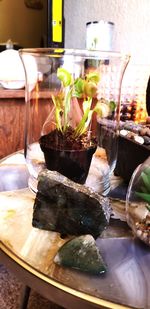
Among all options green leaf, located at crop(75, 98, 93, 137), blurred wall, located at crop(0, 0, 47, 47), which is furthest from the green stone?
blurred wall, located at crop(0, 0, 47, 47)

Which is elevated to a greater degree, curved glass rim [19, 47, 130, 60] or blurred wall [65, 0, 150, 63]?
blurred wall [65, 0, 150, 63]

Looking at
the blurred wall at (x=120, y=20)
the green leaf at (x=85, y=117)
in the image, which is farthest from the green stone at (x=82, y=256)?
the blurred wall at (x=120, y=20)

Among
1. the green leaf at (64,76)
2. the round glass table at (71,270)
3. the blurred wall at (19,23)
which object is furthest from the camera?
the blurred wall at (19,23)

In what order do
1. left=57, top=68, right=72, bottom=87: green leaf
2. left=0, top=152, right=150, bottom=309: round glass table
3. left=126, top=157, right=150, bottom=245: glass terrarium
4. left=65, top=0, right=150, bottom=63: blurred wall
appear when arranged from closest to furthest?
left=0, top=152, right=150, bottom=309: round glass table < left=126, top=157, right=150, bottom=245: glass terrarium < left=57, top=68, right=72, bottom=87: green leaf < left=65, top=0, right=150, bottom=63: blurred wall

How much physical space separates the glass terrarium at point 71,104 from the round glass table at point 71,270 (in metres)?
0.12

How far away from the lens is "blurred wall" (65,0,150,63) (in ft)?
4.52

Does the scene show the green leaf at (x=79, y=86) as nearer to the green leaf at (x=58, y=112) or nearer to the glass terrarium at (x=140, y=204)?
the green leaf at (x=58, y=112)

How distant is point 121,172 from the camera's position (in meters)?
0.69

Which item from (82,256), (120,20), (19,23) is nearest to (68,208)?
(82,256)

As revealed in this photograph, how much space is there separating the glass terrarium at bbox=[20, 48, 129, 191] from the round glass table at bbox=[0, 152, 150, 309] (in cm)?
12

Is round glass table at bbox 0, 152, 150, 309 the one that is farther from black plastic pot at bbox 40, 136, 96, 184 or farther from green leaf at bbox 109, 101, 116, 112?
green leaf at bbox 109, 101, 116, 112

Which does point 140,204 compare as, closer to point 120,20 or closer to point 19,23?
point 120,20

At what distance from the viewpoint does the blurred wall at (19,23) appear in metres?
2.42

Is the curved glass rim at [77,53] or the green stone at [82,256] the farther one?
the curved glass rim at [77,53]
